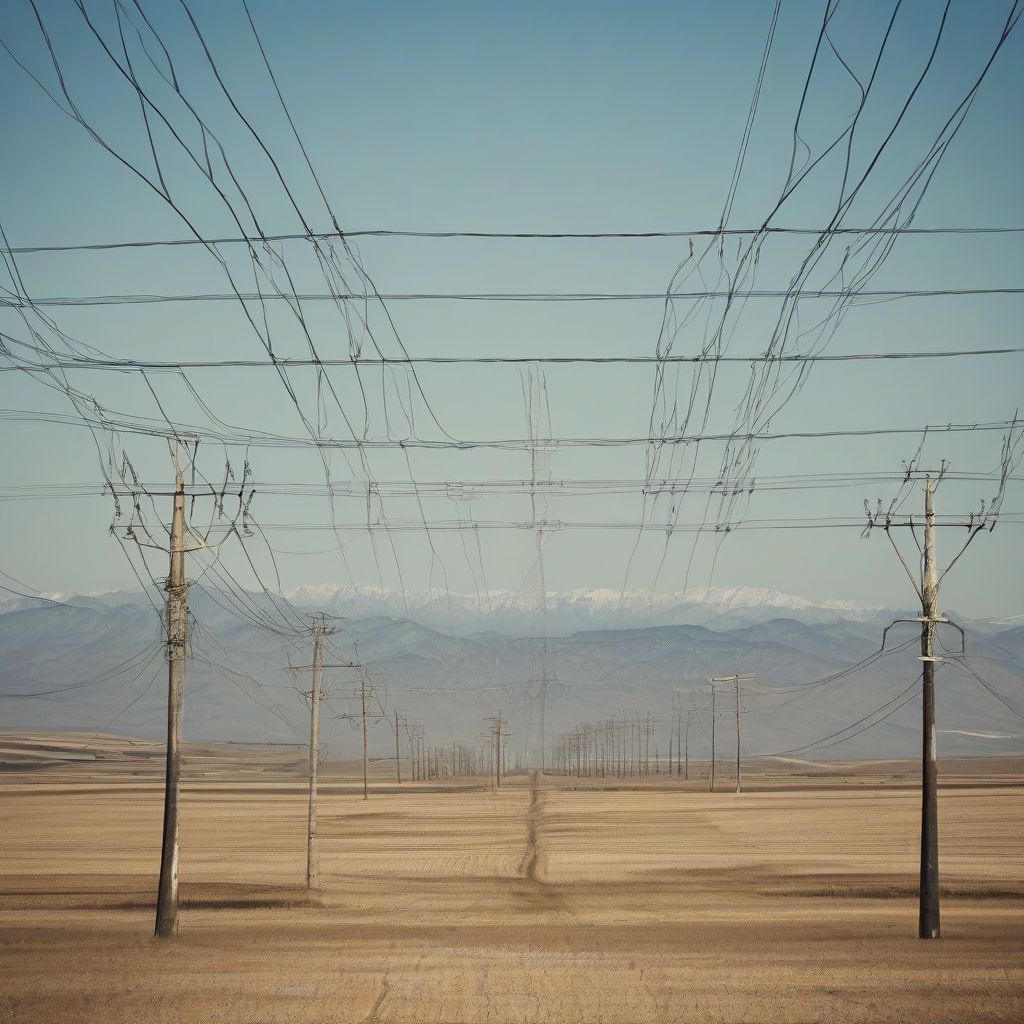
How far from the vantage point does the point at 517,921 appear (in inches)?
1401

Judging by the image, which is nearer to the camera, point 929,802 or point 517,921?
point 929,802

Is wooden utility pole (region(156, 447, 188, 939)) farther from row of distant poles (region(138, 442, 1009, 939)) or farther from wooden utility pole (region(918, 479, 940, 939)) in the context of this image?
wooden utility pole (region(918, 479, 940, 939))

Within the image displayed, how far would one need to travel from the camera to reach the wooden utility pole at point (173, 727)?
30344 mm

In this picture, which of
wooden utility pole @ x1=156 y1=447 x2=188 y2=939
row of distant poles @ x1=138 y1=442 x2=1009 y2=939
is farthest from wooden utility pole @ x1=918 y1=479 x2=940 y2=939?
wooden utility pole @ x1=156 y1=447 x2=188 y2=939

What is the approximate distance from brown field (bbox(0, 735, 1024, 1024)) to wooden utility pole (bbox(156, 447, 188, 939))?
105 cm

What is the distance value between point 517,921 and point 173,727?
11.3 m

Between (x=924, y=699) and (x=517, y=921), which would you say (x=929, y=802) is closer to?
(x=924, y=699)

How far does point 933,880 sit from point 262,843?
41.3m

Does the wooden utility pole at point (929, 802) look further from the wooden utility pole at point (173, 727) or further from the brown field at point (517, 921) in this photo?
the wooden utility pole at point (173, 727)

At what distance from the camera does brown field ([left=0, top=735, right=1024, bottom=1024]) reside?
2247 centimetres

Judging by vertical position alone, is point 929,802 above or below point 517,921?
above

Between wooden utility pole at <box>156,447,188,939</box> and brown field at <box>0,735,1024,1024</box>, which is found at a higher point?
wooden utility pole at <box>156,447,188,939</box>

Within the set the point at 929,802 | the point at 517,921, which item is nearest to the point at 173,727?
the point at 517,921

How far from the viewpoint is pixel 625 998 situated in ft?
74.1
